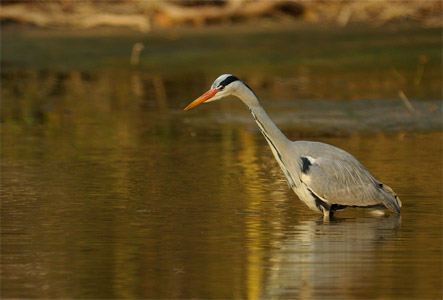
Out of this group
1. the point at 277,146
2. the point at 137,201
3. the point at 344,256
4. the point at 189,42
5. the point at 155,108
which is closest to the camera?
the point at 344,256

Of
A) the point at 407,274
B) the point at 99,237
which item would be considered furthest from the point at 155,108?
the point at 407,274

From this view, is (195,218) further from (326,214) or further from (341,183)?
(341,183)

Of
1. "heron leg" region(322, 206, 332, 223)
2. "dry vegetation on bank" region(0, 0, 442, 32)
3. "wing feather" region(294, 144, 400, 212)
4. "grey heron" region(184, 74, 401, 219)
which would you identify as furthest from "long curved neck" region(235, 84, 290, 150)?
"dry vegetation on bank" region(0, 0, 442, 32)

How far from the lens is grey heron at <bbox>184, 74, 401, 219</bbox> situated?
31.0ft

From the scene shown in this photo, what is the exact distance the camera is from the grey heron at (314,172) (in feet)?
31.0

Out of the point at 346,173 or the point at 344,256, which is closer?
the point at 344,256

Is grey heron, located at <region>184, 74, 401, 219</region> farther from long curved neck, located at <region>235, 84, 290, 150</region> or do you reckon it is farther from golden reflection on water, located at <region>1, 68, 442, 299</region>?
golden reflection on water, located at <region>1, 68, 442, 299</region>

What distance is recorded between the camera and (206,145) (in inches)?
555

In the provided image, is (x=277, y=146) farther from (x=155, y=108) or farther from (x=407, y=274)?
(x=155, y=108)

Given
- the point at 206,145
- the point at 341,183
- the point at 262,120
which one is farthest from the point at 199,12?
the point at 341,183

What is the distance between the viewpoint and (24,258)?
808 centimetres

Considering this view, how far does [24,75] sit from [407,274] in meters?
17.0

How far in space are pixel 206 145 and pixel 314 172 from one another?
15.6ft

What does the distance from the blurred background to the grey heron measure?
0.17 meters
